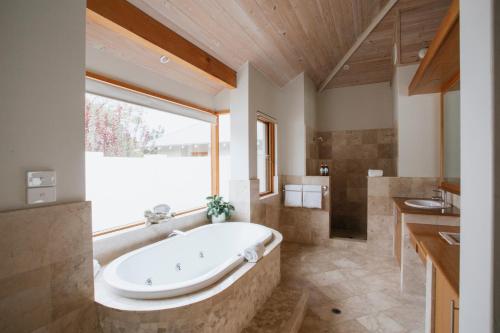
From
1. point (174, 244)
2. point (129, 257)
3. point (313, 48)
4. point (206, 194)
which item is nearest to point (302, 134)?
point (313, 48)

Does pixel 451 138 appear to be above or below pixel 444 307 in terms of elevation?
above

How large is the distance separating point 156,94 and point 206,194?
4.73 ft

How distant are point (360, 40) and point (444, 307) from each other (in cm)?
343

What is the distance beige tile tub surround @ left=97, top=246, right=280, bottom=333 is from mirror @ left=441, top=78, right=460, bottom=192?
7.58 ft

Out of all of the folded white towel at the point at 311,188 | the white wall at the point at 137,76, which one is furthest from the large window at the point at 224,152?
the folded white towel at the point at 311,188

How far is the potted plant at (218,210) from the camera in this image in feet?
9.57

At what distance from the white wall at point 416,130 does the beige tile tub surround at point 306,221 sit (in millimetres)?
1121

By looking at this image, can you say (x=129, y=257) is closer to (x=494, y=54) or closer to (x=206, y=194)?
(x=206, y=194)

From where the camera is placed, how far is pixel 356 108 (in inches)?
173

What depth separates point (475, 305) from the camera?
674 millimetres

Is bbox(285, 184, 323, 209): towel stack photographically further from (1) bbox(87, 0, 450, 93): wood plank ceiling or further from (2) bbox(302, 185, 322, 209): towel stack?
(1) bbox(87, 0, 450, 93): wood plank ceiling

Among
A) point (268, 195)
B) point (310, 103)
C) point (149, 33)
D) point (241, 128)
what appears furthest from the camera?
point (310, 103)

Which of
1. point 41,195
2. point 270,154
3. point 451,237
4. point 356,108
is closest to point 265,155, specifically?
point 270,154

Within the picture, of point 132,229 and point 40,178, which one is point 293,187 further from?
point 40,178
